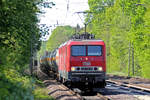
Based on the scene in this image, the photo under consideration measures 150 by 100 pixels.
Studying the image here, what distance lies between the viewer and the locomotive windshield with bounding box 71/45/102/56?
17625 millimetres

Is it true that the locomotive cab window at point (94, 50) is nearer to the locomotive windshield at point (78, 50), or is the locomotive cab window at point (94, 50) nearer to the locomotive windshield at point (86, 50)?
the locomotive windshield at point (86, 50)

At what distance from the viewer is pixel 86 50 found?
1772cm

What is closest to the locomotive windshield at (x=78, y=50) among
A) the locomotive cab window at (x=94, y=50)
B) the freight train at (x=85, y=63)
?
the freight train at (x=85, y=63)

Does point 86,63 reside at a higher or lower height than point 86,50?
lower

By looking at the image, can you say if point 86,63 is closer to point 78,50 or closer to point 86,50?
point 86,50

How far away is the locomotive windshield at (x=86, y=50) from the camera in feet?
57.8

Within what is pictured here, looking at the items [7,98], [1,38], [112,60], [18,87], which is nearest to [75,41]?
[1,38]

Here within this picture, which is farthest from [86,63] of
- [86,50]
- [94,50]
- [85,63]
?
[94,50]

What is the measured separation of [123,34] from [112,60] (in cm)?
716

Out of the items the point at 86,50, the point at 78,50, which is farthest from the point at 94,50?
the point at 78,50

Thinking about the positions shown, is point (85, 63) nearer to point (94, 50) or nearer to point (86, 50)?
point (86, 50)

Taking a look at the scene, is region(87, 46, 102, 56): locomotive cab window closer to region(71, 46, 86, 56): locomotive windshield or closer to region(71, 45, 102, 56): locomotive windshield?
region(71, 45, 102, 56): locomotive windshield

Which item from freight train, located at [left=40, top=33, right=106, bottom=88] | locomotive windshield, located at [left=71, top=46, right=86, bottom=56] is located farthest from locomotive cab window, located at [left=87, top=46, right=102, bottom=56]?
locomotive windshield, located at [left=71, top=46, right=86, bottom=56]

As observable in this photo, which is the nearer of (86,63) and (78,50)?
(86,63)
